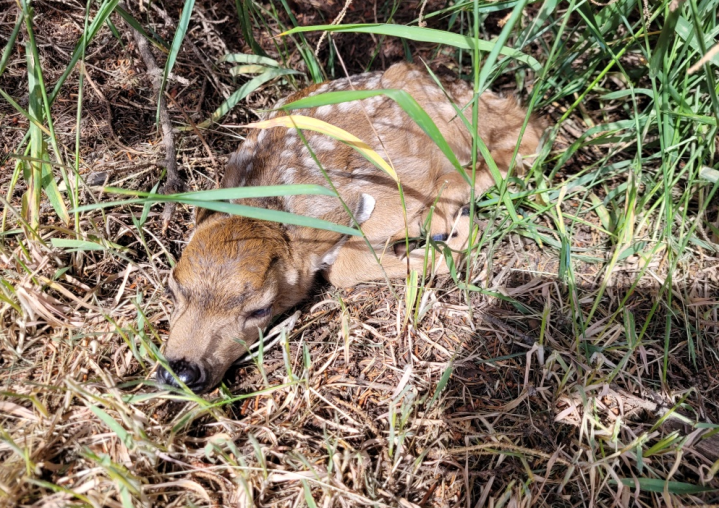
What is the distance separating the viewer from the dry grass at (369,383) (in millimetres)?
2059

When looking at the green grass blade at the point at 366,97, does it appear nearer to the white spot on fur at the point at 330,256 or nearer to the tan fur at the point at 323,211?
the tan fur at the point at 323,211

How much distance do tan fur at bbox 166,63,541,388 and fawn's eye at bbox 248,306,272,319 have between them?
0.03 metres

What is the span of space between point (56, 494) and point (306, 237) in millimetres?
1479

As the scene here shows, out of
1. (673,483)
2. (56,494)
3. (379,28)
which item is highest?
(379,28)

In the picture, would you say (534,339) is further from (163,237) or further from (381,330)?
(163,237)

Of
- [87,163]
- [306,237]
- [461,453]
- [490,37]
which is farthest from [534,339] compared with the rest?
[87,163]

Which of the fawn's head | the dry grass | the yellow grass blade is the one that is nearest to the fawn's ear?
the dry grass

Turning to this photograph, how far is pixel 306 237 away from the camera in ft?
8.93

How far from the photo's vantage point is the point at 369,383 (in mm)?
2455

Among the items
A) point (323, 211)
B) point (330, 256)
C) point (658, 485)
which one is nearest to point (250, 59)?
point (323, 211)

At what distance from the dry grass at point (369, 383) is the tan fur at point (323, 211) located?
0.18 metres

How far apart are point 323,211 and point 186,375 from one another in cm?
104

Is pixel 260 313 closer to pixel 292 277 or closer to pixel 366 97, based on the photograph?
pixel 292 277

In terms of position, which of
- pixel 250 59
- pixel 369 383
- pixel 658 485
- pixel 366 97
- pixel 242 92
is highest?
pixel 366 97
